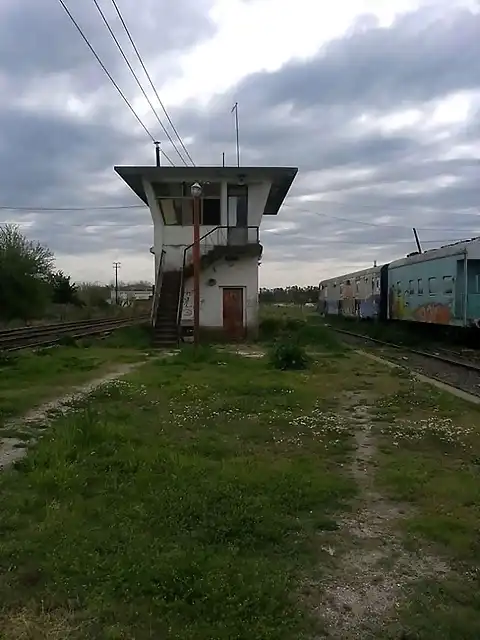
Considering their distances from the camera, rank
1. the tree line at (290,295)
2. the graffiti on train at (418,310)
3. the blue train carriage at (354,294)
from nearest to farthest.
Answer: the graffiti on train at (418,310) → the blue train carriage at (354,294) → the tree line at (290,295)

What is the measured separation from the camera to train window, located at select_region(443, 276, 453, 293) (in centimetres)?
2145

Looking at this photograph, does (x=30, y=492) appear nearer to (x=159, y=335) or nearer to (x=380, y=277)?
(x=159, y=335)

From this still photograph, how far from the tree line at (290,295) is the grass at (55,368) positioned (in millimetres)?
68864

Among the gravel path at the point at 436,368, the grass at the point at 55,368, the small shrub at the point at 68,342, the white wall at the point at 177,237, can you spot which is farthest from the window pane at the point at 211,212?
the gravel path at the point at 436,368

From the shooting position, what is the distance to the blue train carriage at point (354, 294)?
3466 cm

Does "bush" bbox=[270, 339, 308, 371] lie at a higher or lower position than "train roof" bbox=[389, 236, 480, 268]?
lower

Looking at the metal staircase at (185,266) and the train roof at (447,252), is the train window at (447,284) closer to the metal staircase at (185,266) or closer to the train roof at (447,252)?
the train roof at (447,252)

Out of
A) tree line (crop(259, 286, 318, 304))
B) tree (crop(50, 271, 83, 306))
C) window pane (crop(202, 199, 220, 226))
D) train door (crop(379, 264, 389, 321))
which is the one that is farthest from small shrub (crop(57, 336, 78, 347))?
tree line (crop(259, 286, 318, 304))

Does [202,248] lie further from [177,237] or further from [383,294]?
[383,294]

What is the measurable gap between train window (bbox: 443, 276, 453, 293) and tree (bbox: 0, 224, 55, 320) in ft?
91.2

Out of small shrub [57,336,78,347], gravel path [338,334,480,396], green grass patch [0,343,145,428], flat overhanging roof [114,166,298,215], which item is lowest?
gravel path [338,334,480,396]

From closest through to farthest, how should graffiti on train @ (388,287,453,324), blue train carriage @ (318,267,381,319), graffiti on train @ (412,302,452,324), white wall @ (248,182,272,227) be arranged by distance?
graffiti on train @ (412,302,452,324) < graffiti on train @ (388,287,453,324) < white wall @ (248,182,272,227) < blue train carriage @ (318,267,381,319)

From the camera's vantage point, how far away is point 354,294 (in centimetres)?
4084

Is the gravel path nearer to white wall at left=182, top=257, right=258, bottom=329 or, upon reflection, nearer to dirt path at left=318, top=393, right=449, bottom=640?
white wall at left=182, top=257, right=258, bottom=329
